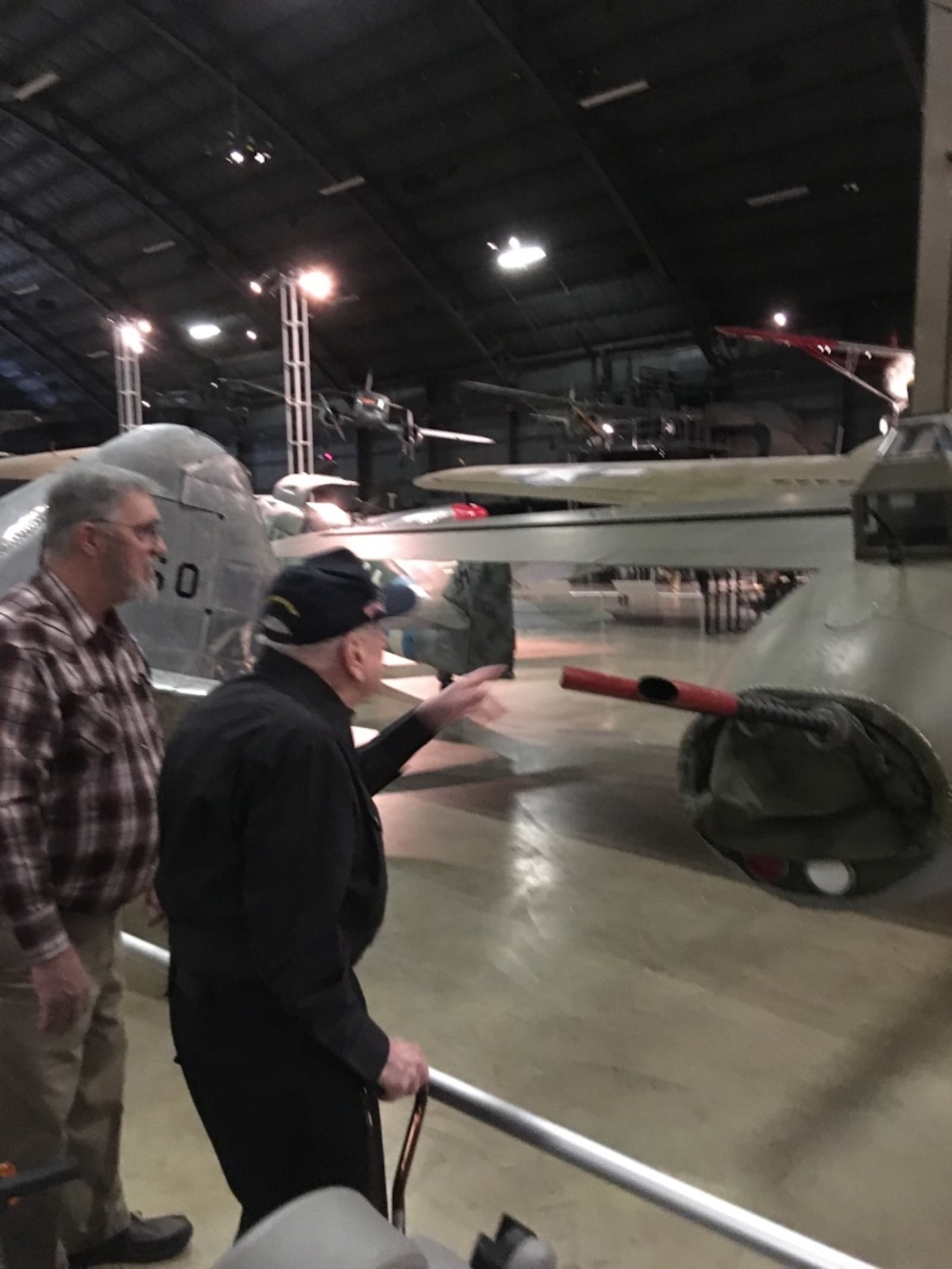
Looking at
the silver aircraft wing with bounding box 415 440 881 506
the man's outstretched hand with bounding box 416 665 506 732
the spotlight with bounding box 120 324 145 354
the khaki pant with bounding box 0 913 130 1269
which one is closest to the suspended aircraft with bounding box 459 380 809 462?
the spotlight with bounding box 120 324 145 354

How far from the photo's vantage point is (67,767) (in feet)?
6.75

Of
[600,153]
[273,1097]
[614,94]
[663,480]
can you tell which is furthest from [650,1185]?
[600,153]

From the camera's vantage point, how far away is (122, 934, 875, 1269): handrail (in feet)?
4.86

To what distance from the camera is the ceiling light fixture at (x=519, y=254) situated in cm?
1970

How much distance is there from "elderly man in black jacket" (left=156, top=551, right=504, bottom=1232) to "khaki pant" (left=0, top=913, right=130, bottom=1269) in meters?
0.55

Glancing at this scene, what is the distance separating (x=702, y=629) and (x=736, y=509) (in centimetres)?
1096

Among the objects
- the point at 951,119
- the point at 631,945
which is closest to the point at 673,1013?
the point at 631,945

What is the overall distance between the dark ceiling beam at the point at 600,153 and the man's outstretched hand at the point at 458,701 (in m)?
15.6

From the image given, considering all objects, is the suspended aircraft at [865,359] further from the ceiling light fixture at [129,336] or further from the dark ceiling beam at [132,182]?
the dark ceiling beam at [132,182]

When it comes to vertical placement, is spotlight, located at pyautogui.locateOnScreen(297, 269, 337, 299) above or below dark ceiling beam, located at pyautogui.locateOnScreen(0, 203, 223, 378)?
below

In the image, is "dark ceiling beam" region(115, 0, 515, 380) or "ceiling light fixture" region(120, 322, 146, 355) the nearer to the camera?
"ceiling light fixture" region(120, 322, 146, 355)

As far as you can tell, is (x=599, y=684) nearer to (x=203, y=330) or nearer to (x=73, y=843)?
(x=73, y=843)

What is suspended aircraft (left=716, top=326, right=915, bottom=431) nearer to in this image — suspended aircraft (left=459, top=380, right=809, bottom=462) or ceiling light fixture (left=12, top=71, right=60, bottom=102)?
suspended aircraft (left=459, top=380, right=809, bottom=462)

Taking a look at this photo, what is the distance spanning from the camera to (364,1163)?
1.62 metres
